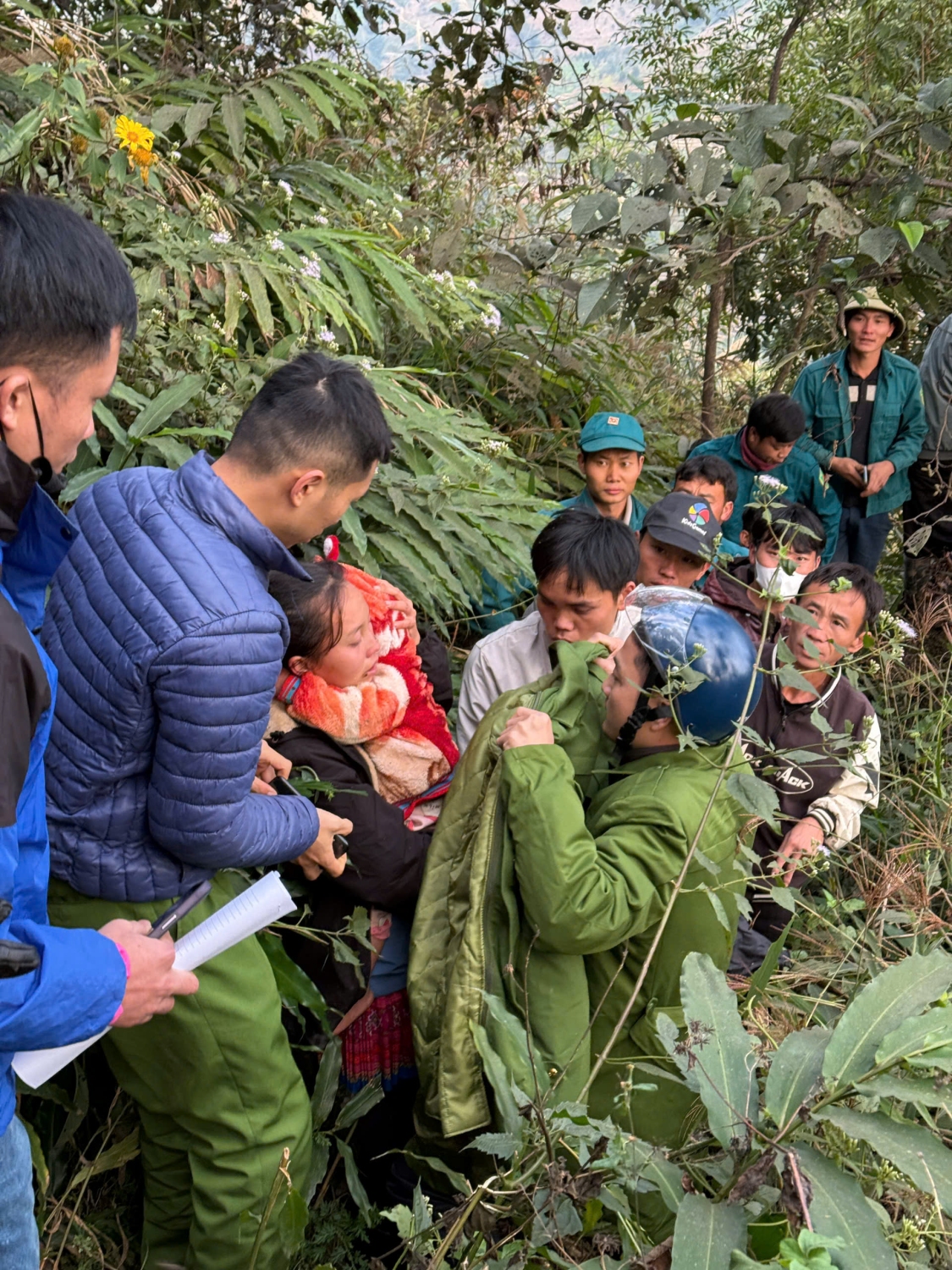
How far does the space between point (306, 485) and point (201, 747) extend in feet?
1.81

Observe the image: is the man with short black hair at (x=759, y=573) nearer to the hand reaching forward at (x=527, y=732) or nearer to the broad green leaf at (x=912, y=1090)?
the hand reaching forward at (x=527, y=732)

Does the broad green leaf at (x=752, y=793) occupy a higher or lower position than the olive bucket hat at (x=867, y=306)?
lower

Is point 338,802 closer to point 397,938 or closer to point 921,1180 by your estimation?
point 397,938

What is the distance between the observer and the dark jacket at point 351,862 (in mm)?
2551

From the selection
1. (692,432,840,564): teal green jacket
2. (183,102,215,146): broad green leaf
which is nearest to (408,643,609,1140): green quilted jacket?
(692,432,840,564): teal green jacket

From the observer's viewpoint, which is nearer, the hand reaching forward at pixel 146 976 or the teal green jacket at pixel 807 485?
the hand reaching forward at pixel 146 976

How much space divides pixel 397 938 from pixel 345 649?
75cm

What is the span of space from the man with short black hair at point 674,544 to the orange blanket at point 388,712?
1175 mm

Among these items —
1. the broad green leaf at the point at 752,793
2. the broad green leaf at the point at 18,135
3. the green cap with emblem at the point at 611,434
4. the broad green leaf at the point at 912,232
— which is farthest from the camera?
the broad green leaf at the point at 912,232

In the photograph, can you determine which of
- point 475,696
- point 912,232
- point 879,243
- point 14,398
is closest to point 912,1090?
point 14,398

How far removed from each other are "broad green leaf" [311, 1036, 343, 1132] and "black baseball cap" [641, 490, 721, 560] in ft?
6.64

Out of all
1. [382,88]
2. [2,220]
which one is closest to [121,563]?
[2,220]

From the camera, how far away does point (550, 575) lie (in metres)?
2.99

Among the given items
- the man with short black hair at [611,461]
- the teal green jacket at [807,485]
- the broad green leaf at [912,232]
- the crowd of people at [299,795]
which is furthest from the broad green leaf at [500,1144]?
the teal green jacket at [807,485]
